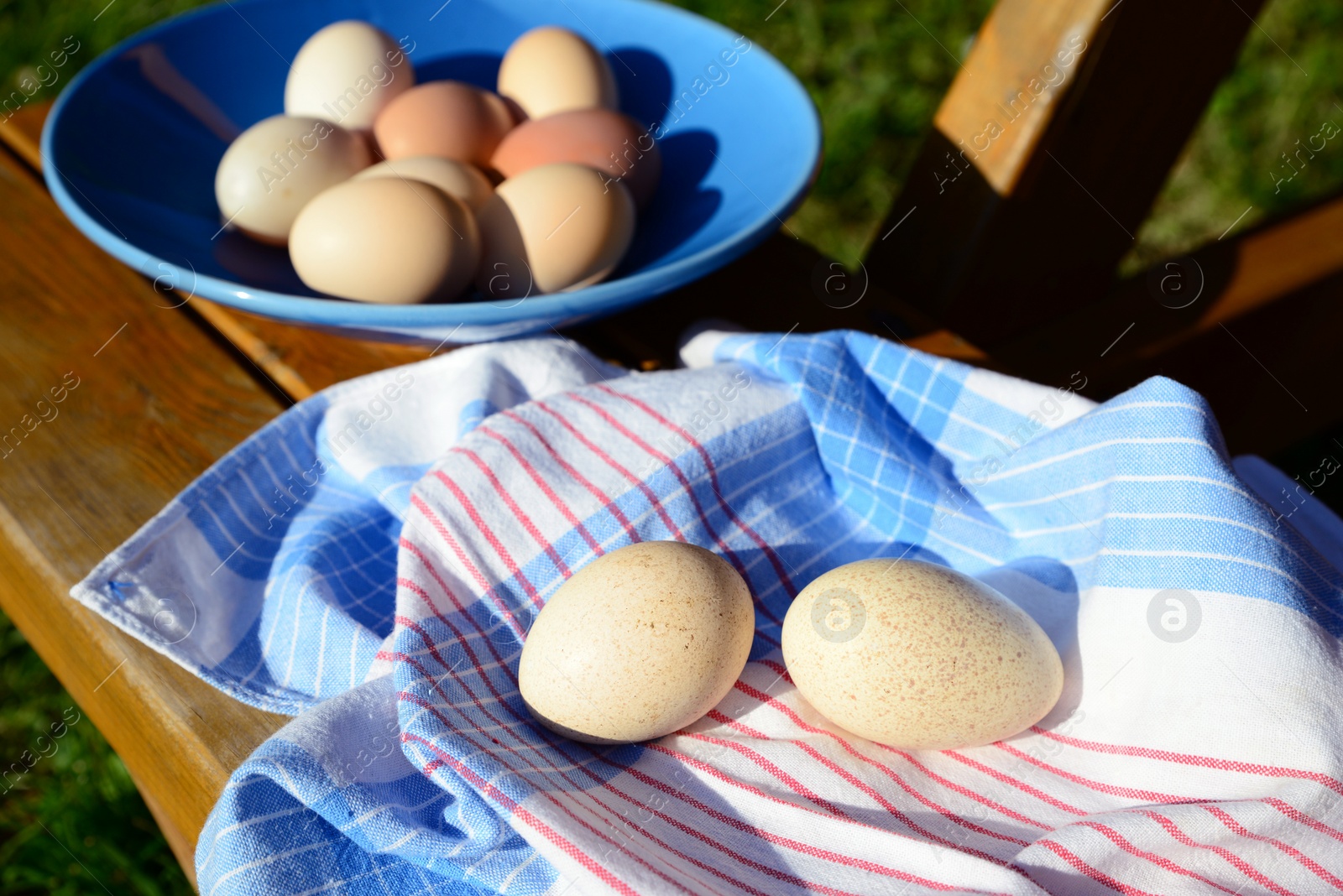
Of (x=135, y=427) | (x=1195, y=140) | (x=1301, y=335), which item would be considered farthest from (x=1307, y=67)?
(x=135, y=427)

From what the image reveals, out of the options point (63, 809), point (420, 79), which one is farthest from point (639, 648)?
point (63, 809)

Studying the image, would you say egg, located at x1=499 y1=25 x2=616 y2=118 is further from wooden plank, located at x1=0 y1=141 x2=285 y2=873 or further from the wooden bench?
wooden plank, located at x1=0 y1=141 x2=285 y2=873

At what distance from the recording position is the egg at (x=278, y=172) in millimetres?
947

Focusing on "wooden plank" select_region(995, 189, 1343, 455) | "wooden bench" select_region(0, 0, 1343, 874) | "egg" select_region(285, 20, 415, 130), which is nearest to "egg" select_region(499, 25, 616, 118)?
"egg" select_region(285, 20, 415, 130)

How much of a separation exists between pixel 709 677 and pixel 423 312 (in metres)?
0.40

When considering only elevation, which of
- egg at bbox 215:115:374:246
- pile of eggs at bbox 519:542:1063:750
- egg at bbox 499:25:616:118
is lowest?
pile of eggs at bbox 519:542:1063:750

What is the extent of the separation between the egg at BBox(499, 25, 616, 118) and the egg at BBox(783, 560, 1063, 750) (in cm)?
65

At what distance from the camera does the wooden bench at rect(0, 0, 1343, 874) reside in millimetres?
810

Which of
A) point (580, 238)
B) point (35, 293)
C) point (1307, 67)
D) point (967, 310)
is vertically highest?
point (35, 293)

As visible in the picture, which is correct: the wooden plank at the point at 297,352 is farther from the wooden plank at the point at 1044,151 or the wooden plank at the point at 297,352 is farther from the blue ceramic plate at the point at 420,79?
the wooden plank at the point at 1044,151

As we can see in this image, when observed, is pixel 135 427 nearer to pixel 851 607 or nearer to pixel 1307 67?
pixel 851 607

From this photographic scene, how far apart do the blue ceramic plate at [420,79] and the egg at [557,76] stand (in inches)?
3.8

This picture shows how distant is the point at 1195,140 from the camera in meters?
2.41

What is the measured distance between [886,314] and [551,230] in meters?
0.35
